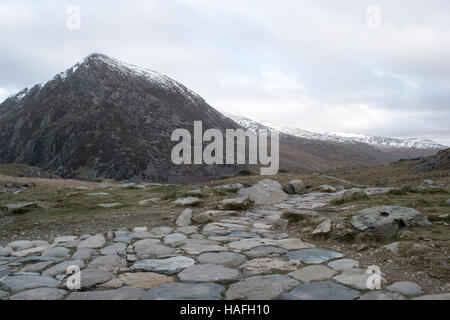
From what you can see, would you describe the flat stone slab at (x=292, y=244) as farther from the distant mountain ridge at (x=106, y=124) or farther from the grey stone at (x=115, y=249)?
the distant mountain ridge at (x=106, y=124)

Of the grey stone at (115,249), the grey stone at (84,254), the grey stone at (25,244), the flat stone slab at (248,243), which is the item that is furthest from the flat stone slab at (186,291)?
the grey stone at (25,244)

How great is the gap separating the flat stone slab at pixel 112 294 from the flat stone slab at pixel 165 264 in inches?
29.0

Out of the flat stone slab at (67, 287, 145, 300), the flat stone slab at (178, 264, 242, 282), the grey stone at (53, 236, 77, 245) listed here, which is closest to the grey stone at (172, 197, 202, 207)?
the grey stone at (53, 236, 77, 245)

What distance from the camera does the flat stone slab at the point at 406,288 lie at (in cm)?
358

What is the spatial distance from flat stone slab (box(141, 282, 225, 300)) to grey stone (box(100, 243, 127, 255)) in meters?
1.97

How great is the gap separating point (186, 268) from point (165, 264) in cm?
41

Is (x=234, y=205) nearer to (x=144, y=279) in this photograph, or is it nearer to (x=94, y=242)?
(x=94, y=242)

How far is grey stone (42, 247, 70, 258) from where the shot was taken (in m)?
5.62

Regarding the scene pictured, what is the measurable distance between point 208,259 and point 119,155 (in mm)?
62689

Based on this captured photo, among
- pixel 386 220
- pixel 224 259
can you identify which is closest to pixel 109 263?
pixel 224 259

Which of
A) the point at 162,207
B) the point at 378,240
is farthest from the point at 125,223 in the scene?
the point at 378,240

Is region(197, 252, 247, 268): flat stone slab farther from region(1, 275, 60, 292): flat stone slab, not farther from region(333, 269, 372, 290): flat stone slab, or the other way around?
region(1, 275, 60, 292): flat stone slab
